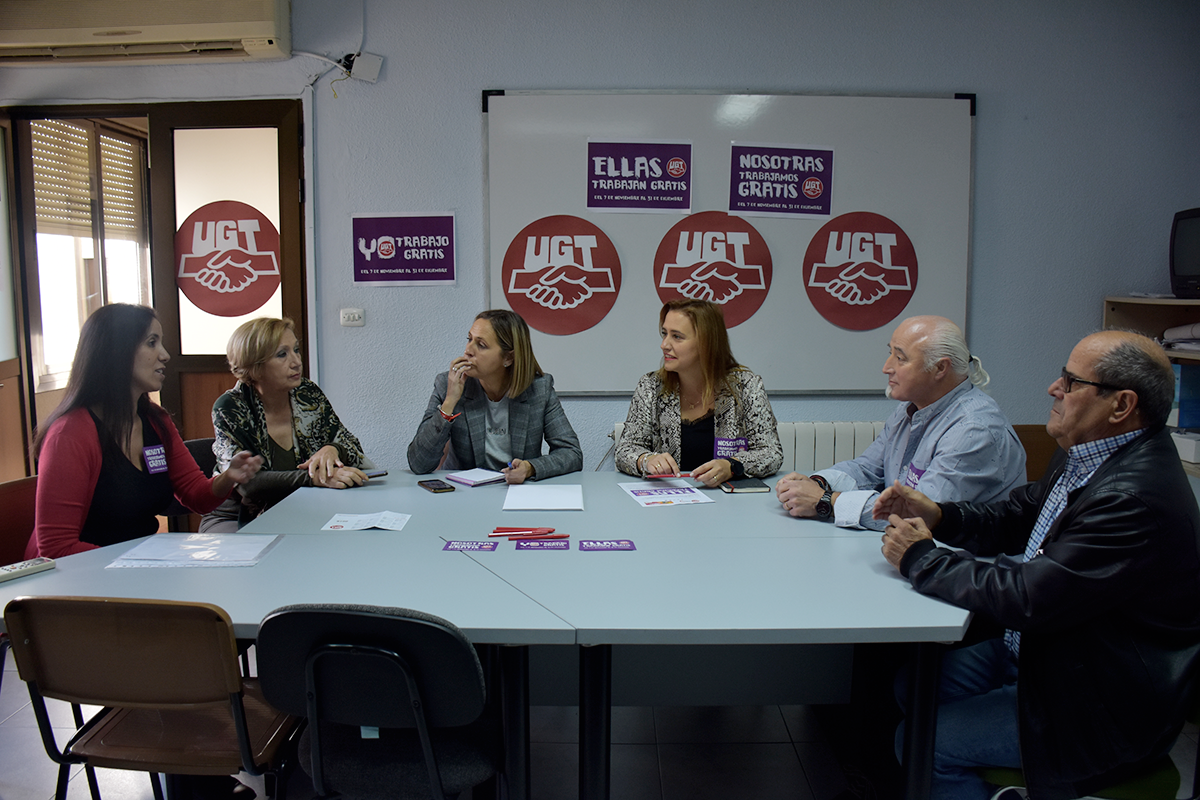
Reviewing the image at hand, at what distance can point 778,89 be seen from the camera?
3.87m

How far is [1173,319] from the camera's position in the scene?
3889 millimetres

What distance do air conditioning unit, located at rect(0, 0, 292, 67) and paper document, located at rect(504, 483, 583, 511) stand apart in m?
2.64

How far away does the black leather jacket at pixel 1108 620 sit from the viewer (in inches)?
56.0

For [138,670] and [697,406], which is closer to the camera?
[138,670]

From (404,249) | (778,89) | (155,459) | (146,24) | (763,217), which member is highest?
(146,24)

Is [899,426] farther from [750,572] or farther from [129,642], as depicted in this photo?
[129,642]

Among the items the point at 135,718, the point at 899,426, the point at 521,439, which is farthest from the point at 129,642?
the point at 899,426

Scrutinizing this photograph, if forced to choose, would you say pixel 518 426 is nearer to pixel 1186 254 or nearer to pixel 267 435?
pixel 267 435

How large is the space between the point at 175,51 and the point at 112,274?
2646 millimetres

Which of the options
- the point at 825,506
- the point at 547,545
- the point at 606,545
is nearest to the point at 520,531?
the point at 547,545

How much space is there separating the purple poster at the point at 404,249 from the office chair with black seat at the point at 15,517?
6.45ft

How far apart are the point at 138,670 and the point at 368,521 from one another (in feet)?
2.51

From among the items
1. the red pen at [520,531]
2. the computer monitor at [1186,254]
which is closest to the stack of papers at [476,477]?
the red pen at [520,531]

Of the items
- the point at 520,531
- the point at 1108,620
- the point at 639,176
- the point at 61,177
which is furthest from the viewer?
the point at 61,177
